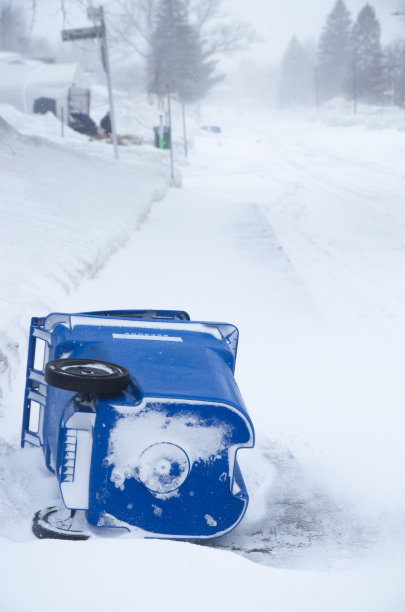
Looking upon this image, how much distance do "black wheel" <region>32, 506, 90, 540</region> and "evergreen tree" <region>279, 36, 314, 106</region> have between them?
5814 cm

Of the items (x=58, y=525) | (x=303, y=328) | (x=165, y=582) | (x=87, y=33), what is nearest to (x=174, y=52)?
(x=87, y=33)

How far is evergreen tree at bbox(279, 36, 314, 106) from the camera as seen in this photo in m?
57.8

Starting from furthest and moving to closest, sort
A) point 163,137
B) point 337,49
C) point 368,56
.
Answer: point 337,49, point 368,56, point 163,137

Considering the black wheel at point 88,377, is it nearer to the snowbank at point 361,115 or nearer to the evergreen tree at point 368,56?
the snowbank at point 361,115

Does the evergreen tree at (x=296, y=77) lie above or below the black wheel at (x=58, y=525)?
above

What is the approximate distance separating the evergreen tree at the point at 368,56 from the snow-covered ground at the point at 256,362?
Answer: 93.6ft

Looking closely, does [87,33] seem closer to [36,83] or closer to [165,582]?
[165,582]

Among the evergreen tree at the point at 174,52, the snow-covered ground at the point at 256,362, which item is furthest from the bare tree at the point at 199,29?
the snow-covered ground at the point at 256,362

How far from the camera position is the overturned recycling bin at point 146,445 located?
2.12 metres

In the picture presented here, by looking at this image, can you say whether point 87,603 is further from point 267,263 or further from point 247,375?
point 267,263

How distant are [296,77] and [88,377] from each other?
6317 cm

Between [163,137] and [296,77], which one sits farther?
[296,77]

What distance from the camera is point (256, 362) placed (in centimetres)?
441

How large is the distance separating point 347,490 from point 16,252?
365 cm
